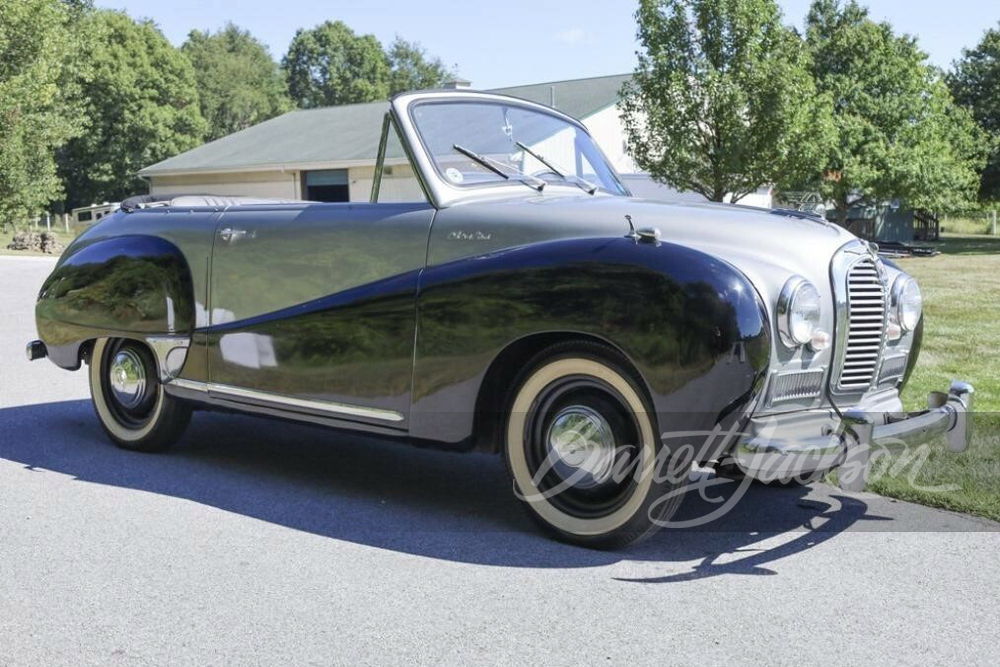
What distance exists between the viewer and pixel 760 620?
11.8 feet

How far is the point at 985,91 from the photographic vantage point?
47.1m

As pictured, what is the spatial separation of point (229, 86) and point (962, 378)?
241 ft

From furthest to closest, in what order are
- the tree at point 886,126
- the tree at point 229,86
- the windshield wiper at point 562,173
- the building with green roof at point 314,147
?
the tree at point 229,86, the tree at point 886,126, the building with green roof at point 314,147, the windshield wiper at point 562,173

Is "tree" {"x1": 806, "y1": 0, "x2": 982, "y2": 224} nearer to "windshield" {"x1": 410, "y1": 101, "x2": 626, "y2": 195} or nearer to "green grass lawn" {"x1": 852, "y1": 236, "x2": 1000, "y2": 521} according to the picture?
"green grass lawn" {"x1": 852, "y1": 236, "x2": 1000, "y2": 521}

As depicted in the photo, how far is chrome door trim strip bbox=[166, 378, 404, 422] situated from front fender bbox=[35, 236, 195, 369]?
31cm

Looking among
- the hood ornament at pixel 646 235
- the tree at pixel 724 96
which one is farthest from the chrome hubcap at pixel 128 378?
the tree at pixel 724 96

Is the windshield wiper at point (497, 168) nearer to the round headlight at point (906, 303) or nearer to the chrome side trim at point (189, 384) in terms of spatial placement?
the round headlight at point (906, 303)

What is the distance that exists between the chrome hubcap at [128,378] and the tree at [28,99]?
98.6 ft

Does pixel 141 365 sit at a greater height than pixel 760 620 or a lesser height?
greater

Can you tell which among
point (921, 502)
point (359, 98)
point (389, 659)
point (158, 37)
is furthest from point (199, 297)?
point (359, 98)

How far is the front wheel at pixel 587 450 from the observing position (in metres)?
4.12

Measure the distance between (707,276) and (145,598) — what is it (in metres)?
2.43

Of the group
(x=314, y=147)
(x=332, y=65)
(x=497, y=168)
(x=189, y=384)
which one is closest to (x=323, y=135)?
(x=314, y=147)

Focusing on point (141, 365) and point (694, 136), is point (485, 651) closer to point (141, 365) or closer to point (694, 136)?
point (141, 365)
